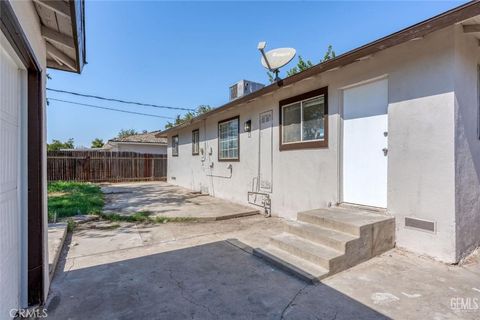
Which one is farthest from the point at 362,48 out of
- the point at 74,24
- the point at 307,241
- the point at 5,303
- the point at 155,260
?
the point at 5,303

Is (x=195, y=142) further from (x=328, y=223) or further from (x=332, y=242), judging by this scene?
(x=332, y=242)

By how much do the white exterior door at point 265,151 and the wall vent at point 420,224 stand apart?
3.15m

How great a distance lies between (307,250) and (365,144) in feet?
6.58

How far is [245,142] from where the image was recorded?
23.7 ft

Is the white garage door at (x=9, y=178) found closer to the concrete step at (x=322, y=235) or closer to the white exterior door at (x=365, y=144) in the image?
the concrete step at (x=322, y=235)

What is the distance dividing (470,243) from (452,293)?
1.28 meters

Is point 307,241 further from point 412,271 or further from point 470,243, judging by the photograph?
point 470,243

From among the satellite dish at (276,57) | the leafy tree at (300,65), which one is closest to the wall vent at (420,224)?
the satellite dish at (276,57)

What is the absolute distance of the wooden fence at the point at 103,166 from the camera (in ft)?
46.2

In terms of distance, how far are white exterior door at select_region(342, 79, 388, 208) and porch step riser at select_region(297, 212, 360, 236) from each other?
857 mm

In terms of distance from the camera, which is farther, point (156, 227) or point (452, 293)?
point (156, 227)

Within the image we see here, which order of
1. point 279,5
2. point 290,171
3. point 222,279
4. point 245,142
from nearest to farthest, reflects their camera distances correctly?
1. point 222,279
2. point 290,171
3. point 245,142
4. point 279,5

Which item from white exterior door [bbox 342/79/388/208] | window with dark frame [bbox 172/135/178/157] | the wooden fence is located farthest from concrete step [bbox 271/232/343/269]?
the wooden fence

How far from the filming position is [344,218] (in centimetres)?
364
